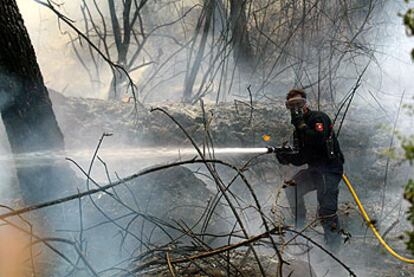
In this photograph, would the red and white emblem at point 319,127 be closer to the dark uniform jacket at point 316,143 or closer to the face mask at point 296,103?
the dark uniform jacket at point 316,143

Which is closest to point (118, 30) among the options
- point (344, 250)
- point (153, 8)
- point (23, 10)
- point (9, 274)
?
point (153, 8)

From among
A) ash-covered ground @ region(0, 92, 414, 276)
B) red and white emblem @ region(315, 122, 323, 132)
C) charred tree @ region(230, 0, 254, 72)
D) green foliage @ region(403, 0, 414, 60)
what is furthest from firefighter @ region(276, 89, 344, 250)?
green foliage @ region(403, 0, 414, 60)

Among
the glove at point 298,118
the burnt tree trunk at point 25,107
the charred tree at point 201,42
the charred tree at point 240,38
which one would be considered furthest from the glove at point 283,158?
the charred tree at point 201,42

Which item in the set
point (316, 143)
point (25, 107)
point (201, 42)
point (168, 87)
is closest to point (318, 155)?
point (316, 143)

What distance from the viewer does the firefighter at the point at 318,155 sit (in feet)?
15.8

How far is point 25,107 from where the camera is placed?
4184 millimetres

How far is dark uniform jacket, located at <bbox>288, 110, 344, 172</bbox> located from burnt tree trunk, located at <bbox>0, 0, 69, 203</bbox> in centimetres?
237

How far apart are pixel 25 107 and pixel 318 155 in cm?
288

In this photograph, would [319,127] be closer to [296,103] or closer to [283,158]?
[296,103]

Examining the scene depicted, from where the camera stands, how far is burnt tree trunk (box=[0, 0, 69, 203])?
13.0ft

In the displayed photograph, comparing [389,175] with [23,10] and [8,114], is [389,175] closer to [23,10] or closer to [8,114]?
[8,114]

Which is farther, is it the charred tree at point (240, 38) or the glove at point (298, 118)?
the charred tree at point (240, 38)

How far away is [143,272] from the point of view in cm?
280

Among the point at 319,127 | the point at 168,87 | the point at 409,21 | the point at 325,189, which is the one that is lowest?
the point at 325,189
